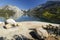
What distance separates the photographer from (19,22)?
4.31 m

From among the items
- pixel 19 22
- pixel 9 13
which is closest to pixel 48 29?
pixel 19 22

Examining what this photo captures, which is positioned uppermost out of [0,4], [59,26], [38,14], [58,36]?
[0,4]

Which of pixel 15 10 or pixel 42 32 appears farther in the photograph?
pixel 15 10

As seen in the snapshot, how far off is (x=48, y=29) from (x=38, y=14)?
519mm

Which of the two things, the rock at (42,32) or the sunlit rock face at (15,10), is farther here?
the sunlit rock face at (15,10)

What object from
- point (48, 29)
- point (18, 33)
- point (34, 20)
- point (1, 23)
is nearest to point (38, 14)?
point (34, 20)

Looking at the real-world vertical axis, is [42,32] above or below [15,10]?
below

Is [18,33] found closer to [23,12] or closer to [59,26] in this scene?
[23,12]

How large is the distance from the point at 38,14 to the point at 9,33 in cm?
99

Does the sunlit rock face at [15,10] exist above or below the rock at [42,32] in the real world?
above

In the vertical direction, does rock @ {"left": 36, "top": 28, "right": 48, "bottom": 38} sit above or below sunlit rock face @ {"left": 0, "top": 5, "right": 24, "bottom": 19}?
below

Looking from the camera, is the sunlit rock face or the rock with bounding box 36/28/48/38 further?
the sunlit rock face

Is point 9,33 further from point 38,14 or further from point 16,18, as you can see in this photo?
point 38,14

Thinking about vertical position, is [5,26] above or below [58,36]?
above
